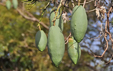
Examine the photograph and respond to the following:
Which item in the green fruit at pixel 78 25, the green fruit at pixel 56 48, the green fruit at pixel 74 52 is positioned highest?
the green fruit at pixel 78 25

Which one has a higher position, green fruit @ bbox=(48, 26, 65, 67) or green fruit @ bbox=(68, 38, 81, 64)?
green fruit @ bbox=(48, 26, 65, 67)

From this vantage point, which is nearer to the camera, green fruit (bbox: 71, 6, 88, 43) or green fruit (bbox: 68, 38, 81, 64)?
green fruit (bbox: 71, 6, 88, 43)

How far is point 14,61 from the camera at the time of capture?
9.43ft

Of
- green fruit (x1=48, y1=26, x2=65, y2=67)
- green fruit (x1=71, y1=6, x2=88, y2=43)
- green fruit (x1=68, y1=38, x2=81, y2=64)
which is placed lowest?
green fruit (x1=68, y1=38, x2=81, y2=64)

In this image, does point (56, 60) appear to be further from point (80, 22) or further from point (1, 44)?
point (1, 44)

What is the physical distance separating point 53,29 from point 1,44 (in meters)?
2.19

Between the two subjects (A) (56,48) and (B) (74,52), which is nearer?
(A) (56,48)

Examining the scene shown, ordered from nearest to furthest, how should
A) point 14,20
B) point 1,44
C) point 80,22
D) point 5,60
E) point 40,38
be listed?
point 80,22, point 40,38, point 1,44, point 14,20, point 5,60

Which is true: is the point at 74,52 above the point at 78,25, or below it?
below

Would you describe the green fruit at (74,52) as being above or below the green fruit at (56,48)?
below

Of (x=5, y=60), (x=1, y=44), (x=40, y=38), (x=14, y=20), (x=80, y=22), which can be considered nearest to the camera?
(x=80, y=22)

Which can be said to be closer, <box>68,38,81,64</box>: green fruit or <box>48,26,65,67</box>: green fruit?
<box>48,26,65,67</box>: green fruit

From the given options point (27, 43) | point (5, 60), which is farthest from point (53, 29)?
point (5, 60)

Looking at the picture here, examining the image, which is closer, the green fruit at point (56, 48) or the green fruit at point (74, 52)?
the green fruit at point (56, 48)
